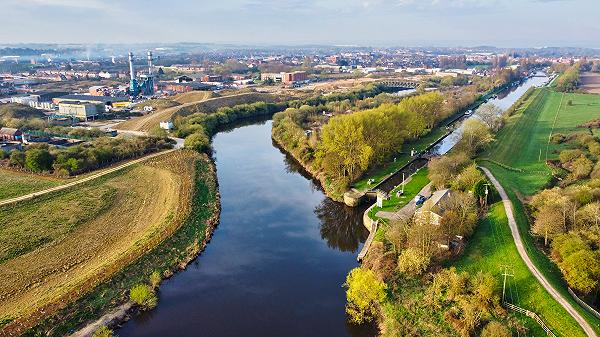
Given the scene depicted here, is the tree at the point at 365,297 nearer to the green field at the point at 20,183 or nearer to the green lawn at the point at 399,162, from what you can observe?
the green lawn at the point at 399,162

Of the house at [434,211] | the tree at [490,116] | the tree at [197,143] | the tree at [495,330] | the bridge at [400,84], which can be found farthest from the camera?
the bridge at [400,84]

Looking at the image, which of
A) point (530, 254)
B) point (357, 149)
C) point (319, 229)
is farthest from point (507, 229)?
point (357, 149)

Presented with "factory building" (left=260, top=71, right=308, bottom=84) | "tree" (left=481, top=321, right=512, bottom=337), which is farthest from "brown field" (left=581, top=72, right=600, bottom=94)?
"tree" (left=481, top=321, right=512, bottom=337)

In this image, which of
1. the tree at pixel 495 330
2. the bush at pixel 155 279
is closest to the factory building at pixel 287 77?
the bush at pixel 155 279

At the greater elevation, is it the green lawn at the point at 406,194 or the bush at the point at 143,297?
the green lawn at the point at 406,194

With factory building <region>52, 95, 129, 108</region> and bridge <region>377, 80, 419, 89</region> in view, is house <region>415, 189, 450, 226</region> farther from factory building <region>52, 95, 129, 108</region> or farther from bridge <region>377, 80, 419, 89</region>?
bridge <region>377, 80, 419, 89</region>

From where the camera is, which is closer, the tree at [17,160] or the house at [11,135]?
the tree at [17,160]
